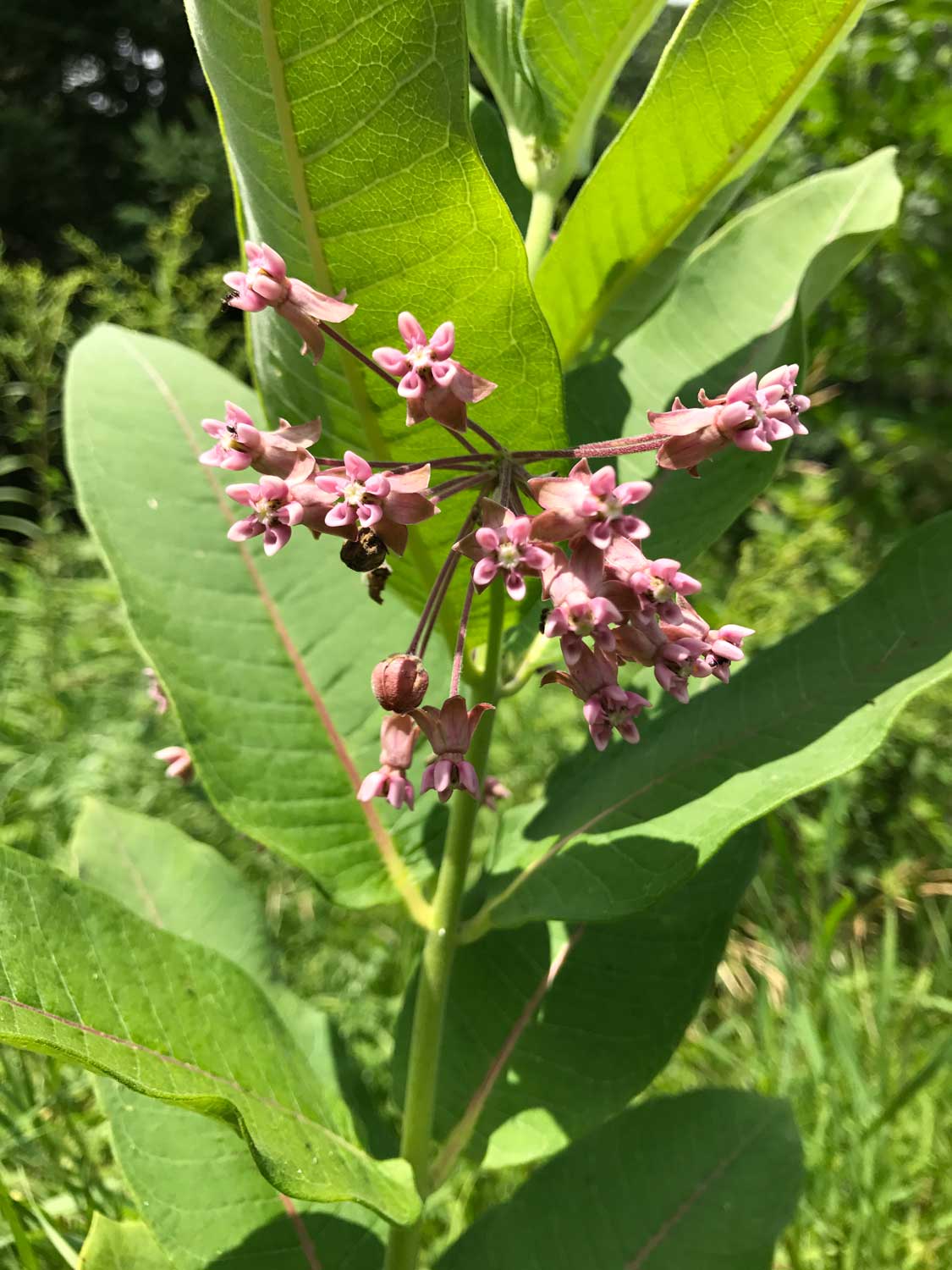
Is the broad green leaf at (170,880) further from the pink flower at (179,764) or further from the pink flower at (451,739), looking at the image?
the pink flower at (451,739)

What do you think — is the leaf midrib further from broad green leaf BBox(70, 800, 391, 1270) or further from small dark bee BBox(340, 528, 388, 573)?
small dark bee BBox(340, 528, 388, 573)

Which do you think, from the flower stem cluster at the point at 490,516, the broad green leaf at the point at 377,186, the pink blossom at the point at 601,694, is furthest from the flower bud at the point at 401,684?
the broad green leaf at the point at 377,186

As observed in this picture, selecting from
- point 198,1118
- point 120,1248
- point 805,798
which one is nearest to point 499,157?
point 198,1118

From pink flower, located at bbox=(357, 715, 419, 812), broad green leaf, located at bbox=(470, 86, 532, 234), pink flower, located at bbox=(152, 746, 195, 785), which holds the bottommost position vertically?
pink flower, located at bbox=(152, 746, 195, 785)

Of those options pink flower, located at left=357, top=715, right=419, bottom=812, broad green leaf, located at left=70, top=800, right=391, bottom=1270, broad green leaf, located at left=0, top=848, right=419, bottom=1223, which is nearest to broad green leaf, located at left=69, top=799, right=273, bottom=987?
broad green leaf, located at left=70, top=800, right=391, bottom=1270

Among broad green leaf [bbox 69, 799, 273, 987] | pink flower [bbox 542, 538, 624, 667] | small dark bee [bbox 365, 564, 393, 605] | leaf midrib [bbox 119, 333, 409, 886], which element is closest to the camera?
pink flower [bbox 542, 538, 624, 667]

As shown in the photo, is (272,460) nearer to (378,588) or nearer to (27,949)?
(378,588)

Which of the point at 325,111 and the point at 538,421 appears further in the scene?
the point at 538,421

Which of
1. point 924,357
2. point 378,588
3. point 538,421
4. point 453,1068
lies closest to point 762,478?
point 538,421
